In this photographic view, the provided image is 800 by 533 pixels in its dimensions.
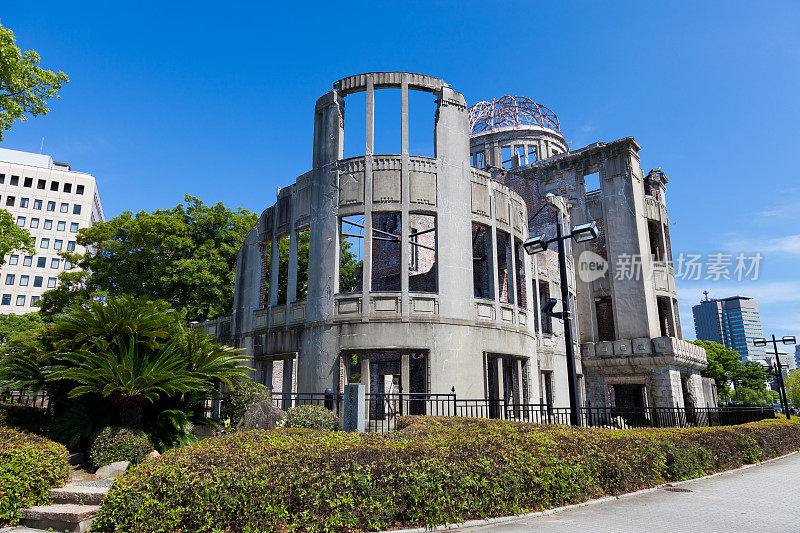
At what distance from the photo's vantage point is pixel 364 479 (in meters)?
6.76

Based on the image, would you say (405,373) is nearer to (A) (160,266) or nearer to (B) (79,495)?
(B) (79,495)

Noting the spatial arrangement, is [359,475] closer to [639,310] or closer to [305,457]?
[305,457]

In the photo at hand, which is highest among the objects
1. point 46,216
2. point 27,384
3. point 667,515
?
point 46,216

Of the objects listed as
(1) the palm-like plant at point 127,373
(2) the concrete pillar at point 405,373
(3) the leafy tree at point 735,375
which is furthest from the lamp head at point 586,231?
(3) the leafy tree at point 735,375

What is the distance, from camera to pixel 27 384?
11.3m

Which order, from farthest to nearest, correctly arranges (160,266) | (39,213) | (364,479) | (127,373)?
(39,213) → (160,266) → (127,373) → (364,479)

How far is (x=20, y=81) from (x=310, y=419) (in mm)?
15217

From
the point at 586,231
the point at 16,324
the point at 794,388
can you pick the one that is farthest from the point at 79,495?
the point at 794,388

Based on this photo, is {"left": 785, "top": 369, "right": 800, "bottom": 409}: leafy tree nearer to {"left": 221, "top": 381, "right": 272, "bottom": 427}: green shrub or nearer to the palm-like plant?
{"left": 221, "top": 381, "right": 272, "bottom": 427}: green shrub

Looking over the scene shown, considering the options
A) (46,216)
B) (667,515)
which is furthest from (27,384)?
(46,216)

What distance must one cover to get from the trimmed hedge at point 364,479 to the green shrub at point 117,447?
2988 mm

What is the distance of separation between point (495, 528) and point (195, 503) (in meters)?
4.04

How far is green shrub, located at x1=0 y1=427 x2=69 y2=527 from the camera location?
7305 millimetres

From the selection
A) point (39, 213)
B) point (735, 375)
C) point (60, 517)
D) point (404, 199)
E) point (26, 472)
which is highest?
point (39, 213)
